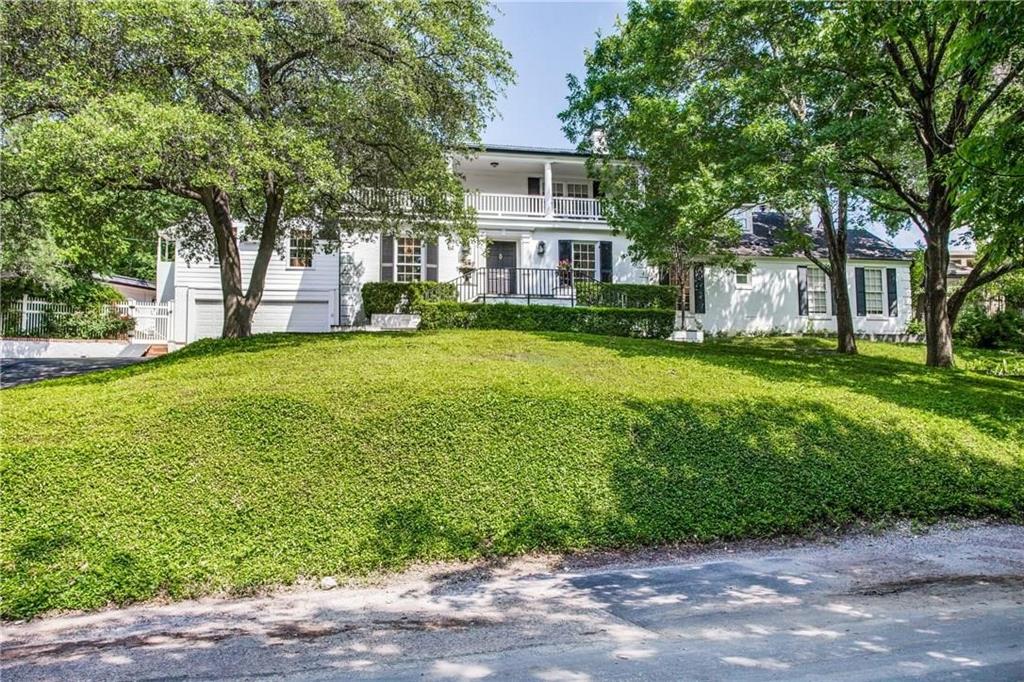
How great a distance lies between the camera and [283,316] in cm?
1936

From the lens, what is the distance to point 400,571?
16.3 ft

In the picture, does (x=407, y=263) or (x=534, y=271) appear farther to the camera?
(x=407, y=263)

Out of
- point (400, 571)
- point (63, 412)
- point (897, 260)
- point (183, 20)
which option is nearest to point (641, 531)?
point (400, 571)

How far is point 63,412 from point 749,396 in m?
8.19

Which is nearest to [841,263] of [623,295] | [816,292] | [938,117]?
[938,117]

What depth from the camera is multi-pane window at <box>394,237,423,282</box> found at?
1947cm

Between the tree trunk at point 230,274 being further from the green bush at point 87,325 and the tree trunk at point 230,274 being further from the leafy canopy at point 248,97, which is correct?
the green bush at point 87,325

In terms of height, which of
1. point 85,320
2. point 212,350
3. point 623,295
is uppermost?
point 623,295

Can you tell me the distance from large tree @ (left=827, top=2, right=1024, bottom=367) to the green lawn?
107 inches

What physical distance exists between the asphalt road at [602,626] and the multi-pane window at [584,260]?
16.0 metres

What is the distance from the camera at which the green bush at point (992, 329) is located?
1928 centimetres

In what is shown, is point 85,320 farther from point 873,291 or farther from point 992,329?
point 992,329

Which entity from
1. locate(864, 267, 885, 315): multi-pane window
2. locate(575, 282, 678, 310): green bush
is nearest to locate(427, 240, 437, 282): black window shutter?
locate(575, 282, 678, 310): green bush

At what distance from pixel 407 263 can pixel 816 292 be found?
48.6ft
